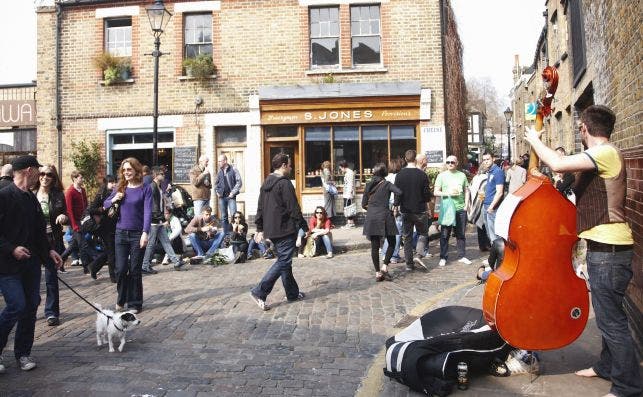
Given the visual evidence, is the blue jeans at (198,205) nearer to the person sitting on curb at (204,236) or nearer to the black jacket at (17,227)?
the person sitting on curb at (204,236)

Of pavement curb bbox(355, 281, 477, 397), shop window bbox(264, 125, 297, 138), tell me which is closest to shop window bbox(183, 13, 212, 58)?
shop window bbox(264, 125, 297, 138)

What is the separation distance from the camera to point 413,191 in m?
8.80

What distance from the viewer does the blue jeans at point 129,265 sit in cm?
658

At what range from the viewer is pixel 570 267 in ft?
11.2

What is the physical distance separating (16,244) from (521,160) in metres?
8.40

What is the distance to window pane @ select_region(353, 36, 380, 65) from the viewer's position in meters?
15.4

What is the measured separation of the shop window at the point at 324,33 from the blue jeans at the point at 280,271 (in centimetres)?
975

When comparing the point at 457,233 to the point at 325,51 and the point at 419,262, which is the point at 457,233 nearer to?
the point at 419,262

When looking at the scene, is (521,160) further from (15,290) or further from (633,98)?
(15,290)

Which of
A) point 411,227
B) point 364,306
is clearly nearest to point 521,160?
point 411,227

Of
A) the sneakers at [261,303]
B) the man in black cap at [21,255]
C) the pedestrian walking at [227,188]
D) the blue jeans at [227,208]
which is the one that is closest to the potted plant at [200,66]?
the pedestrian walking at [227,188]

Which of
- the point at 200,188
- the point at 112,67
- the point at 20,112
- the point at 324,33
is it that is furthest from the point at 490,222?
the point at 20,112

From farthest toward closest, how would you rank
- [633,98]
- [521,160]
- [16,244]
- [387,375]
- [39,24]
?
[39,24]
[521,160]
[16,244]
[633,98]
[387,375]

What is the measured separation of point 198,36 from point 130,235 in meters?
10.7
